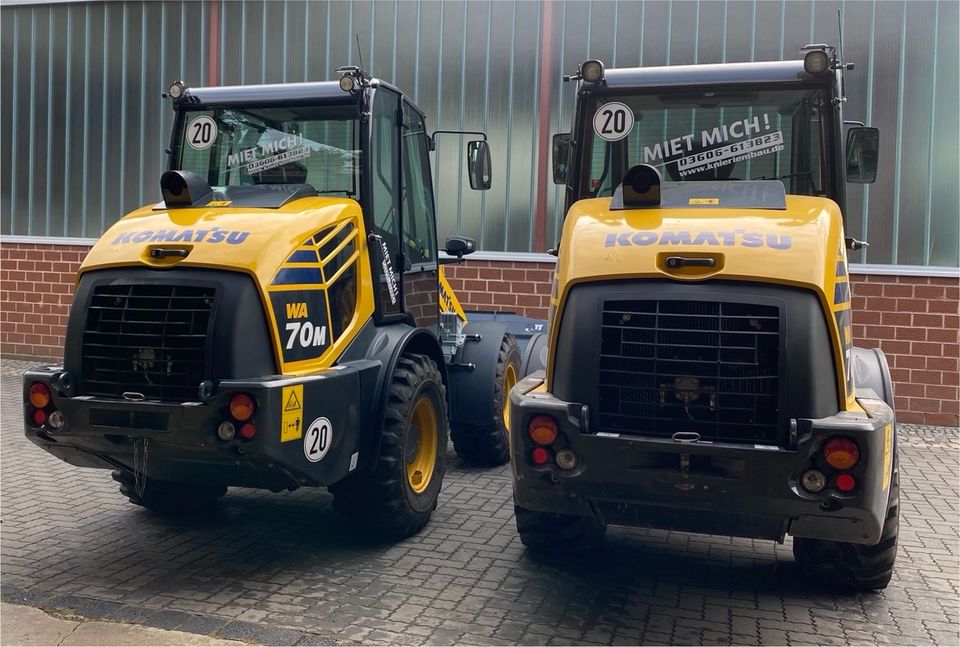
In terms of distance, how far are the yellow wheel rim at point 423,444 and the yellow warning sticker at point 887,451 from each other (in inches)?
115

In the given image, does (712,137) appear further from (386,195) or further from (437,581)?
(437,581)

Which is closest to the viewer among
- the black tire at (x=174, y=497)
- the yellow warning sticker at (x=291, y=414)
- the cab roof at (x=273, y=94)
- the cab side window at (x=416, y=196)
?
the yellow warning sticker at (x=291, y=414)

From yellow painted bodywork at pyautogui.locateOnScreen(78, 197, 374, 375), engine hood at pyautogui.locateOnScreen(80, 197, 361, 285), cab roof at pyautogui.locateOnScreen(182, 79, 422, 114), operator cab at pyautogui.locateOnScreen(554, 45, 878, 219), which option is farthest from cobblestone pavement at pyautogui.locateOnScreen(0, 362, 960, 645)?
cab roof at pyautogui.locateOnScreen(182, 79, 422, 114)

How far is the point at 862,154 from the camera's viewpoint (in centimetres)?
549

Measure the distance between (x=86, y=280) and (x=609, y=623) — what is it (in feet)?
10.8

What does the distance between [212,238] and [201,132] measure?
61.9 inches

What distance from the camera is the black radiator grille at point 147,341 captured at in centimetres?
464

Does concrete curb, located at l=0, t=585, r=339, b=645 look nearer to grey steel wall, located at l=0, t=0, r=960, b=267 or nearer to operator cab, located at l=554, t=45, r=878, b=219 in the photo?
operator cab, located at l=554, t=45, r=878, b=219

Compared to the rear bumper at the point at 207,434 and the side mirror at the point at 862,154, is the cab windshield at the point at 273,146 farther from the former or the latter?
the side mirror at the point at 862,154

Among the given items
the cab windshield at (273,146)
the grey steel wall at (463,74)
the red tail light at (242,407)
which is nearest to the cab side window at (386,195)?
the cab windshield at (273,146)

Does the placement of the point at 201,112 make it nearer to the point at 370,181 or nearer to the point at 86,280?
the point at 370,181

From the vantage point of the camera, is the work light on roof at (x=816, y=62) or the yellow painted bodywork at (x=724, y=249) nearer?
the yellow painted bodywork at (x=724, y=249)

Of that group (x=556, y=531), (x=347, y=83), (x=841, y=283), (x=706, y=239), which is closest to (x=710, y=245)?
(x=706, y=239)

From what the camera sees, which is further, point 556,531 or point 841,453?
point 556,531
